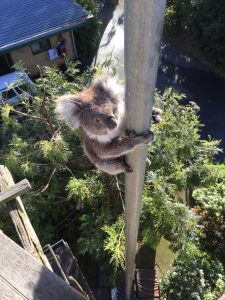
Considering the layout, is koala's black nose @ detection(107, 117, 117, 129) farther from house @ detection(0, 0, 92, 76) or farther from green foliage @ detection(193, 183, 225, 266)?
house @ detection(0, 0, 92, 76)

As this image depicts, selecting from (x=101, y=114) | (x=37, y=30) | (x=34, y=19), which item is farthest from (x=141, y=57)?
(x=34, y=19)

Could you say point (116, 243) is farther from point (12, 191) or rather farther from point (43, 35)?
point (43, 35)

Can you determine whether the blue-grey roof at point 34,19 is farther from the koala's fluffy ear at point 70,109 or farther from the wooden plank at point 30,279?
the wooden plank at point 30,279

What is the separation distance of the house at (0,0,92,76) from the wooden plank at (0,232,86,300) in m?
8.32

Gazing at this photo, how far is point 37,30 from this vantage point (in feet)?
33.7

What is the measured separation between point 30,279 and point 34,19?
33.7ft

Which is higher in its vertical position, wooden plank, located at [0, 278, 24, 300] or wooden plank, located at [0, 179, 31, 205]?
wooden plank, located at [0, 278, 24, 300]

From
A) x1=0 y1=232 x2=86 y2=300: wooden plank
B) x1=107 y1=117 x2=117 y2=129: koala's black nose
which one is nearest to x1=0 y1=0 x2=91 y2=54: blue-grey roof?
x1=107 y1=117 x2=117 y2=129: koala's black nose

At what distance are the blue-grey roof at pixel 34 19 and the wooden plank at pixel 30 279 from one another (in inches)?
351

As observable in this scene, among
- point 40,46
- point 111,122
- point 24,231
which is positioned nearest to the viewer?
point 111,122

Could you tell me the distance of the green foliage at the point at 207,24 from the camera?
33.5 feet

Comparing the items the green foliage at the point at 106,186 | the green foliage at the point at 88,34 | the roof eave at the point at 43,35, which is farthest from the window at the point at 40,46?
the green foliage at the point at 106,186

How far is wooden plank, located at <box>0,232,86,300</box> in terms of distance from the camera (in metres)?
2.28

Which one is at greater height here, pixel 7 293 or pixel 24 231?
pixel 7 293
